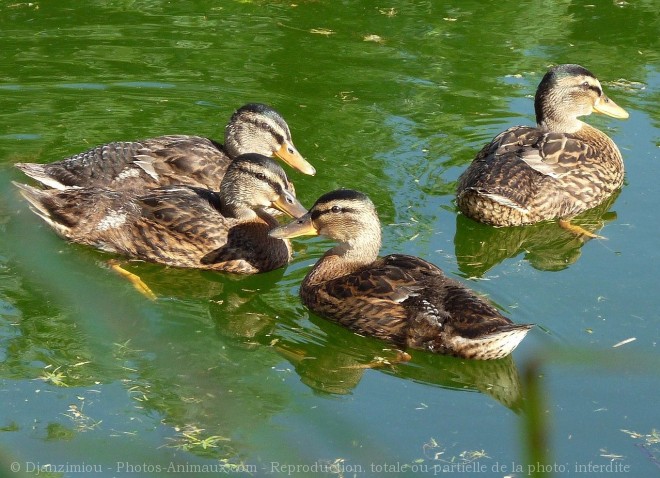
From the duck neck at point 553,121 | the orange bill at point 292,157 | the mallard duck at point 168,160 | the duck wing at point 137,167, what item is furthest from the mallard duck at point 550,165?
the duck wing at point 137,167

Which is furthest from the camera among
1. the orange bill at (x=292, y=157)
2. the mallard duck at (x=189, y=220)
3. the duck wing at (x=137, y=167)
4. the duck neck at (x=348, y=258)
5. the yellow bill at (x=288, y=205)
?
the orange bill at (x=292, y=157)

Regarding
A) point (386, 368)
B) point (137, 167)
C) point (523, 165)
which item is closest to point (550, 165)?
point (523, 165)

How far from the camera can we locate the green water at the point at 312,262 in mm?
6016

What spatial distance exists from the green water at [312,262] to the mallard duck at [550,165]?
216 mm

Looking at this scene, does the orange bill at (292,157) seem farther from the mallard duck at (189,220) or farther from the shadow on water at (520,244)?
the shadow on water at (520,244)

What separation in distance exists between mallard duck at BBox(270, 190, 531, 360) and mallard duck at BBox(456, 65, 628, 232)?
1.68m

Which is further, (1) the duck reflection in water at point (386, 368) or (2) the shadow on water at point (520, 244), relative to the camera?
(2) the shadow on water at point (520, 244)

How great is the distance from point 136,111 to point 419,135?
2903 millimetres

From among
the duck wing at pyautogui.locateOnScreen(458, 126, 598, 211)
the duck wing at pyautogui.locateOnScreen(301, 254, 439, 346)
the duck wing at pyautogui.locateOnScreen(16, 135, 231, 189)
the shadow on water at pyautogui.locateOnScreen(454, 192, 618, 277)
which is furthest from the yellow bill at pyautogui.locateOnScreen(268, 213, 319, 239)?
the duck wing at pyautogui.locateOnScreen(458, 126, 598, 211)

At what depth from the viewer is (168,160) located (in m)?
9.06

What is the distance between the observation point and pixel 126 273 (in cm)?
802

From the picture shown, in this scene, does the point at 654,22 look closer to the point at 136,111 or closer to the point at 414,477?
the point at 136,111

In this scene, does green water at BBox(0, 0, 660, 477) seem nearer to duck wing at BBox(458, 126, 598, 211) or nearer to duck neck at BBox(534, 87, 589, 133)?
duck wing at BBox(458, 126, 598, 211)

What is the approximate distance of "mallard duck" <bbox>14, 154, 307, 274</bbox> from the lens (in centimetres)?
827
